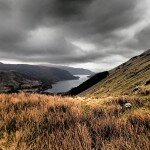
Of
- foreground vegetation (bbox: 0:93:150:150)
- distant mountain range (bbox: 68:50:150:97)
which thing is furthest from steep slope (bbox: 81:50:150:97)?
foreground vegetation (bbox: 0:93:150:150)

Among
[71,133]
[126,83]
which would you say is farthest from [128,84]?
[71,133]

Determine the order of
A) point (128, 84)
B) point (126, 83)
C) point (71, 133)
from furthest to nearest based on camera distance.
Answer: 1. point (126, 83)
2. point (128, 84)
3. point (71, 133)

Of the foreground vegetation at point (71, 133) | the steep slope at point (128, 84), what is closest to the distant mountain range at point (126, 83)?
the steep slope at point (128, 84)

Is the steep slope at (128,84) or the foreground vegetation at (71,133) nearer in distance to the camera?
the foreground vegetation at (71,133)

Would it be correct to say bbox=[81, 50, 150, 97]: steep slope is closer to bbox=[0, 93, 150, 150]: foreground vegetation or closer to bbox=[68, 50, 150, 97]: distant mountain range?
bbox=[68, 50, 150, 97]: distant mountain range

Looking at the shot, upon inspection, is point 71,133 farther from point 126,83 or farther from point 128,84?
point 126,83

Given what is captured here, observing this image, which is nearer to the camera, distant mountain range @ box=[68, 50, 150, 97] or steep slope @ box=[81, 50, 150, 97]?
distant mountain range @ box=[68, 50, 150, 97]

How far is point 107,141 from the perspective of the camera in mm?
5441

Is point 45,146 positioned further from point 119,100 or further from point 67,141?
point 119,100

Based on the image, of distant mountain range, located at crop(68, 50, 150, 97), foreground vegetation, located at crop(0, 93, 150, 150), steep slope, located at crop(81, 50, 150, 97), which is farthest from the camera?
steep slope, located at crop(81, 50, 150, 97)

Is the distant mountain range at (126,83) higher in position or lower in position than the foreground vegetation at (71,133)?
higher

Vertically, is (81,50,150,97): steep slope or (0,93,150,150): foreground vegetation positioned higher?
(81,50,150,97): steep slope

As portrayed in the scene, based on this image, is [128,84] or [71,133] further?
[128,84]

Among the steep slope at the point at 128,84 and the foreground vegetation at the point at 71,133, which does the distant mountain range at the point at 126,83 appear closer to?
the steep slope at the point at 128,84
